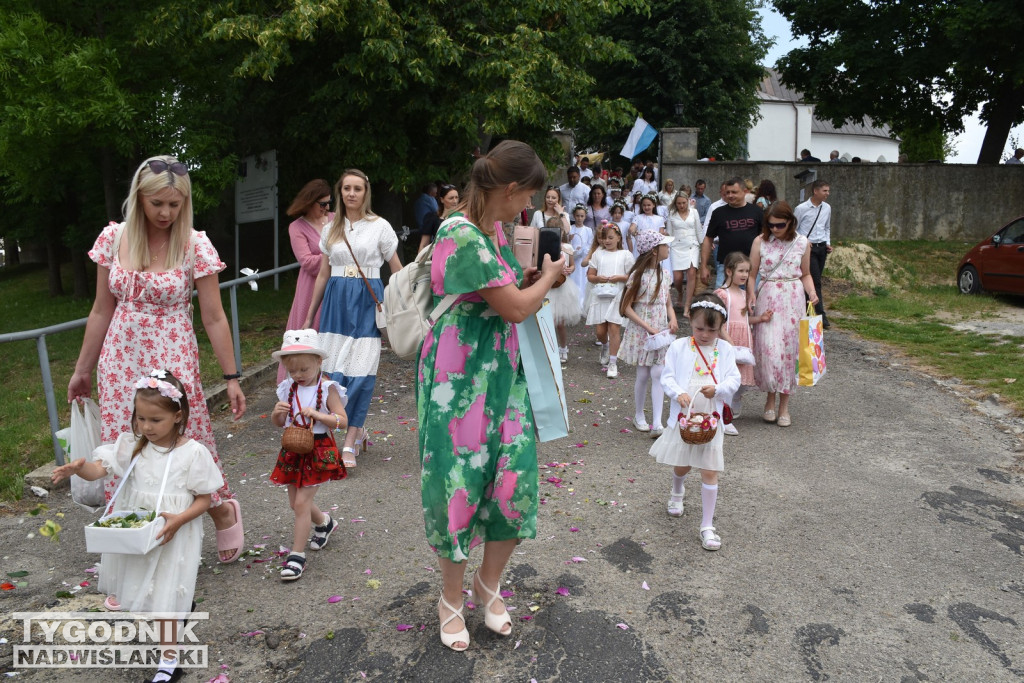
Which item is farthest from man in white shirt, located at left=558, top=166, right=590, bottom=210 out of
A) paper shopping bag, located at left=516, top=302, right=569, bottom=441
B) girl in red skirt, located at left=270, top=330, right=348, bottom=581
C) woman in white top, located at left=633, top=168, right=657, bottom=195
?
paper shopping bag, located at left=516, top=302, right=569, bottom=441

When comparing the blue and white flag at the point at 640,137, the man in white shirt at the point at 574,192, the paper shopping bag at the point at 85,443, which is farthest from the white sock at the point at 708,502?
the blue and white flag at the point at 640,137

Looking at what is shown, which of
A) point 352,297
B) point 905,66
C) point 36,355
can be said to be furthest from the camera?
point 905,66

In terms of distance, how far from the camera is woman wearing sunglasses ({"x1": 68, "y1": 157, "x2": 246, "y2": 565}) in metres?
3.83

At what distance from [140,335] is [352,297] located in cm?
245

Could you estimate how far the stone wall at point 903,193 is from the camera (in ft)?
72.2

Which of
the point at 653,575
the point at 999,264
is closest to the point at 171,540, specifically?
the point at 653,575

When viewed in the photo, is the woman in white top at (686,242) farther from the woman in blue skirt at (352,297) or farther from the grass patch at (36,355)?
the woman in blue skirt at (352,297)

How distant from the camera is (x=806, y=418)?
7.84 meters

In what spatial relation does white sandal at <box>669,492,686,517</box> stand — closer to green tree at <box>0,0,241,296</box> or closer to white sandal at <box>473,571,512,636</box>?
white sandal at <box>473,571,512,636</box>

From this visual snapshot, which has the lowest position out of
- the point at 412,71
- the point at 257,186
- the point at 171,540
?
the point at 171,540

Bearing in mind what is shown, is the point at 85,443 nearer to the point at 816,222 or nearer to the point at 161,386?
the point at 161,386

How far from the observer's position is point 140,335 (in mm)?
3955

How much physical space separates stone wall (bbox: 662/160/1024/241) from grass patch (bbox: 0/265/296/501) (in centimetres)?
1207

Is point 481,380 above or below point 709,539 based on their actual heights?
above
